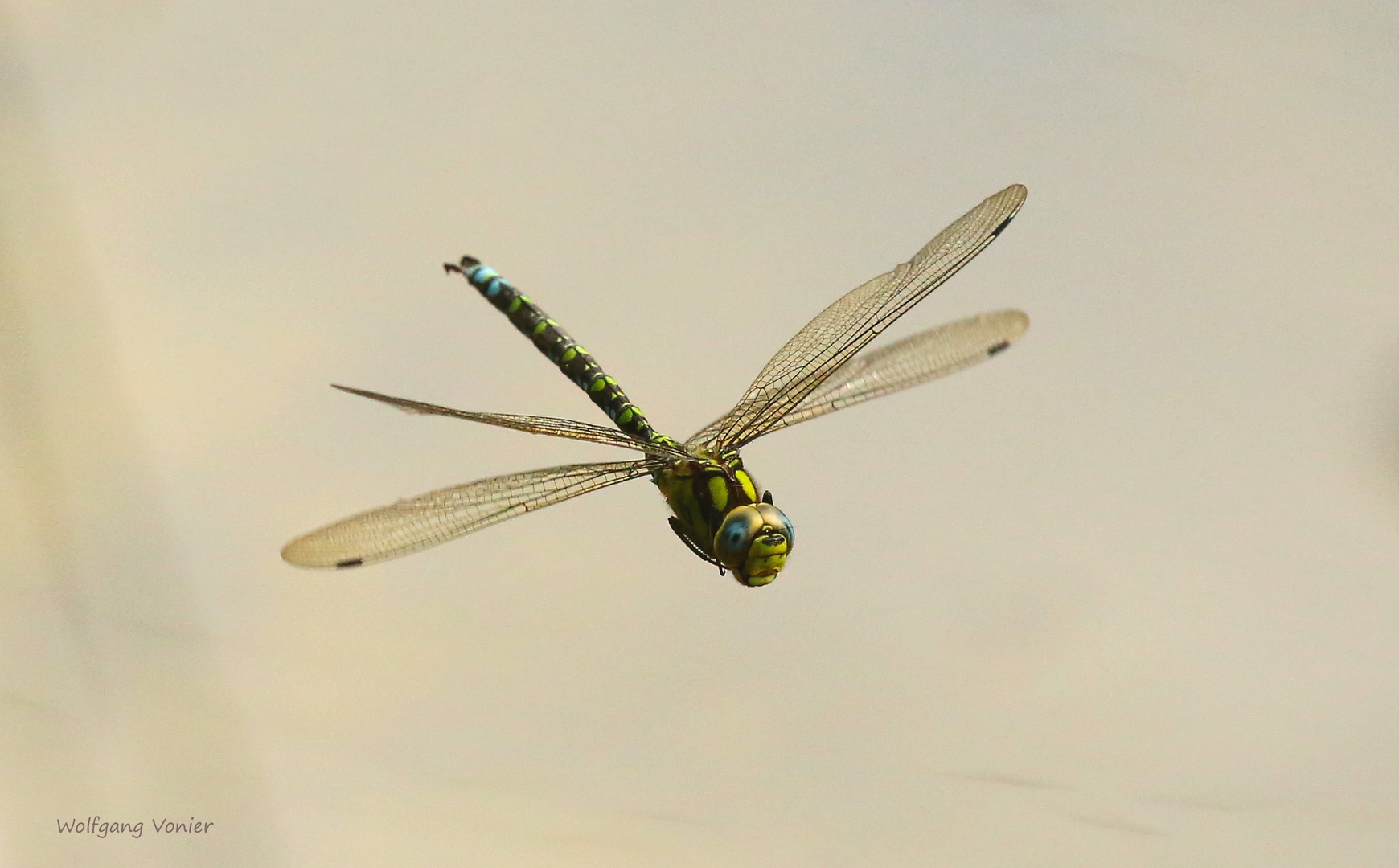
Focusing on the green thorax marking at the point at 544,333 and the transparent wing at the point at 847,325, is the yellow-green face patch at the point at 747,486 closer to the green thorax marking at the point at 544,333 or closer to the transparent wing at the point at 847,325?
the transparent wing at the point at 847,325

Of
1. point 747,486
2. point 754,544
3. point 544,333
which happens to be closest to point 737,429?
point 747,486

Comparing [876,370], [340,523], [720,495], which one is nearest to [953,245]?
[876,370]

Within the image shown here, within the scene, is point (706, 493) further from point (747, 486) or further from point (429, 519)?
point (429, 519)

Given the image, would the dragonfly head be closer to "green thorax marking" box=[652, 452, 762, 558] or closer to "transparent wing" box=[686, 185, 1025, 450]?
"green thorax marking" box=[652, 452, 762, 558]

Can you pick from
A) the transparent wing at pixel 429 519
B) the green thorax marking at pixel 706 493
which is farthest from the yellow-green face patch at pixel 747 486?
the transparent wing at pixel 429 519

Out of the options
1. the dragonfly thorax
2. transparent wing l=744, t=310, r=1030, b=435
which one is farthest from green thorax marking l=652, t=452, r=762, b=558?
transparent wing l=744, t=310, r=1030, b=435

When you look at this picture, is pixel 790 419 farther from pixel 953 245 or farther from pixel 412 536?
pixel 412 536

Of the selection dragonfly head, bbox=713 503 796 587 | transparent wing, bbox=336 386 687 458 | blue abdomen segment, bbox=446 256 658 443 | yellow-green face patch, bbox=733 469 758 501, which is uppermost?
blue abdomen segment, bbox=446 256 658 443
